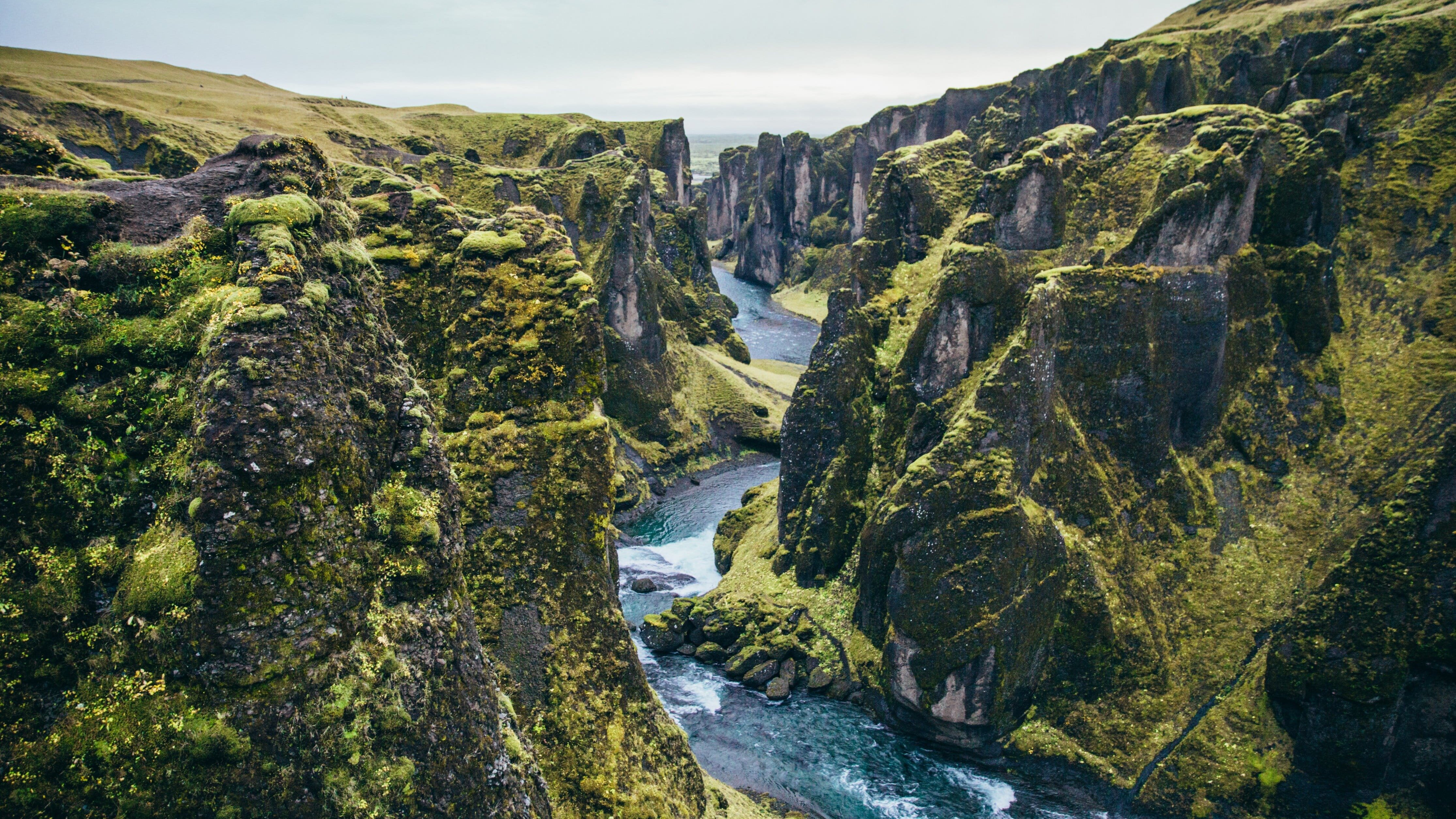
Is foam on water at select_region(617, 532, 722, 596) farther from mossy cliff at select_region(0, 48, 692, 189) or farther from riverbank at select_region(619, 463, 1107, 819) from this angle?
mossy cliff at select_region(0, 48, 692, 189)

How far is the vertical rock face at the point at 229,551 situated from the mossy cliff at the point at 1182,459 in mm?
28715

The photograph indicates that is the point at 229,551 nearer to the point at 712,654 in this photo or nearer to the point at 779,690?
the point at 779,690

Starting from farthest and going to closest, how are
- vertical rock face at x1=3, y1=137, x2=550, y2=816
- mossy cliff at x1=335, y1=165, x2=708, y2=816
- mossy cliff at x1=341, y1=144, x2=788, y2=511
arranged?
mossy cliff at x1=341, y1=144, x2=788, y2=511, mossy cliff at x1=335, y1=165, x2=708, y2=816, vertical rock face at x1=3, y1=137, x2=550, y2=816

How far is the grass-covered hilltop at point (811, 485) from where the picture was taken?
14227mm

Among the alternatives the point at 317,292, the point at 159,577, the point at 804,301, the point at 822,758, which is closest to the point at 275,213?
the point at 317,292

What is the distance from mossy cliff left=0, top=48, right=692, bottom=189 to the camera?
84.2 meters

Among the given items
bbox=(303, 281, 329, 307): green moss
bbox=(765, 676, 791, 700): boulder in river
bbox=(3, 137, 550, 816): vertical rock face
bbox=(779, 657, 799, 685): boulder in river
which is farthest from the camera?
bbox=(779, 657, 799, 685): boulder in river

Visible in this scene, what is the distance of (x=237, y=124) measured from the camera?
10456cm

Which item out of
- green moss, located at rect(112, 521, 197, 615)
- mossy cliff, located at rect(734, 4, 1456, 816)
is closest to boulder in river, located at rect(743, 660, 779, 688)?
mossy cliff, located at rect(734, 4, 1456, 816)

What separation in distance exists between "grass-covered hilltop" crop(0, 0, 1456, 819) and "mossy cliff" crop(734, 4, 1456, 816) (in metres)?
0.19

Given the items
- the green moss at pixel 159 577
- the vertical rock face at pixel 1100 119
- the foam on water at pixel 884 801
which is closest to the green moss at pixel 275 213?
the green moss at pixel 159 577

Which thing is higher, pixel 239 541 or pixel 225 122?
pixel 225 122

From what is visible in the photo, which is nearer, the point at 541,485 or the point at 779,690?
the point at 541,485

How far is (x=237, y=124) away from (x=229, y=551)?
11342cm
